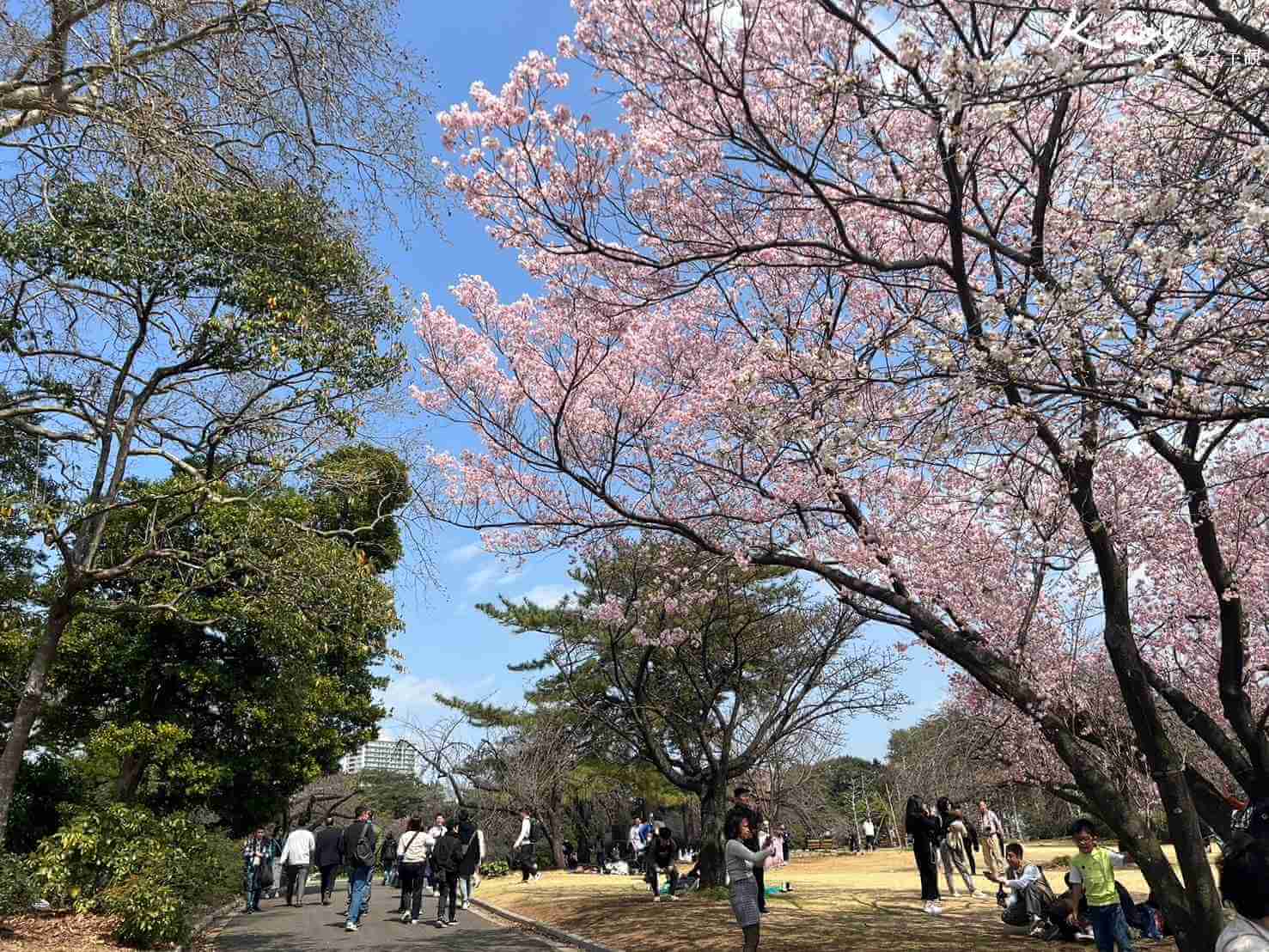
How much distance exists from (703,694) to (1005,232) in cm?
1070

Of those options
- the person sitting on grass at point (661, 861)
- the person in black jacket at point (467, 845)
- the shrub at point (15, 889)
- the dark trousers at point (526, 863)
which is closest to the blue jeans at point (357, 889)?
the person in black jacket at point (467, 845)

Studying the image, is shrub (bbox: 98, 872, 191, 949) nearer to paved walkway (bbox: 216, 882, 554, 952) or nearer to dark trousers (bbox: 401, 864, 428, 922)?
paved walkway (bbox: 216, 882, 554, 952)

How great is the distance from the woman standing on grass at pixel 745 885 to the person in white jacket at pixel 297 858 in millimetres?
11093

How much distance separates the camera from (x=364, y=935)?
426 inches

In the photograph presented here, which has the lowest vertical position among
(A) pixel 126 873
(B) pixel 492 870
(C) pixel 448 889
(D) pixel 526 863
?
(B) pixel 492 870

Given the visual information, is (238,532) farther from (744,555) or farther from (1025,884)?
(1025,884)

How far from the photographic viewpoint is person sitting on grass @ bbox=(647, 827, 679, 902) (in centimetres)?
1373

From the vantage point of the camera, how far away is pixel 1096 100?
22.2ft

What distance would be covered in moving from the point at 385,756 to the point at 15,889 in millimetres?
37173

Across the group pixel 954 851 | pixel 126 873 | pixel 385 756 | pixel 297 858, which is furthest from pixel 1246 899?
pixel 385 756

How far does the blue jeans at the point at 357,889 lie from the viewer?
1140 centimetres

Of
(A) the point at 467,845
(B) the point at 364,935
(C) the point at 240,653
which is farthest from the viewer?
(C) the point at 240,653

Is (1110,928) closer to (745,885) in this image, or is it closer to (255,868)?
(745,885)

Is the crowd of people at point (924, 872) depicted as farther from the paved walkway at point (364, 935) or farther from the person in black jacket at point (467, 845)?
the paved walkway at point (364, 935)
